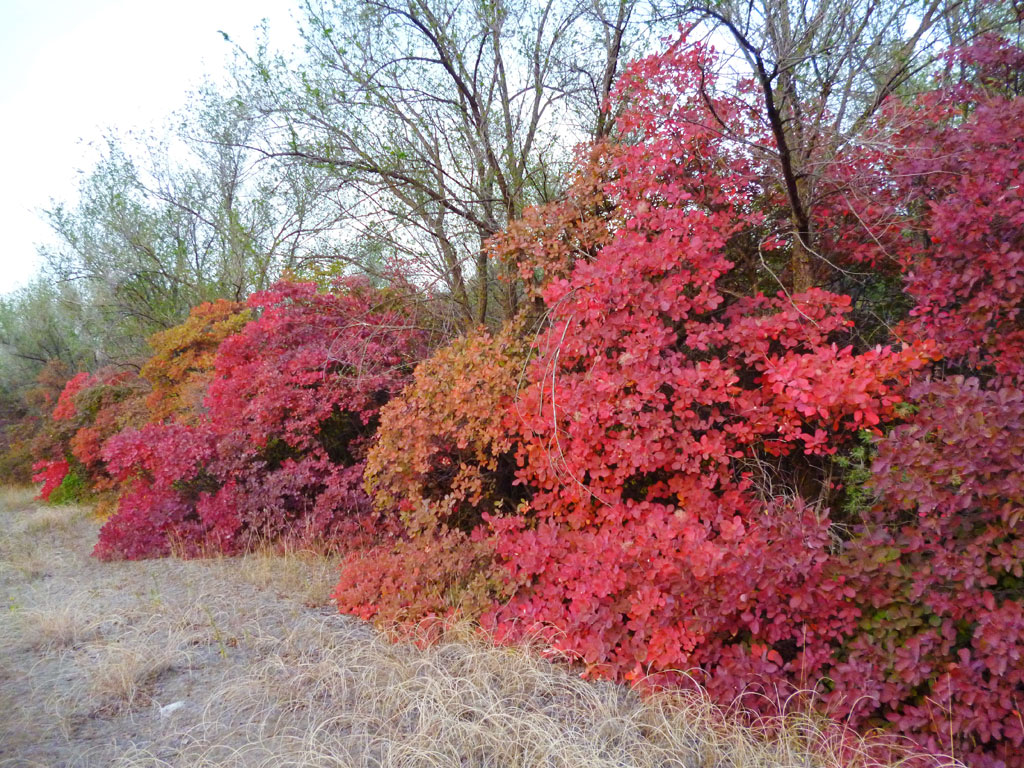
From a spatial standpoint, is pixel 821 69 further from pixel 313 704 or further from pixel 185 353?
pixel 185 353

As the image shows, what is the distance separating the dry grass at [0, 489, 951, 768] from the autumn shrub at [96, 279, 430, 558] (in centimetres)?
138

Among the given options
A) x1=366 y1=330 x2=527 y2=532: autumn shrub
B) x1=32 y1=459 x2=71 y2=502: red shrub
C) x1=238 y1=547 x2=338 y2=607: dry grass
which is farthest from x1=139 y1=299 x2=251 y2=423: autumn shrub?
x1=366 y1=330 x2=527 y2=532: autumn shrub

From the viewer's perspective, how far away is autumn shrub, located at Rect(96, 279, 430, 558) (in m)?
5.15

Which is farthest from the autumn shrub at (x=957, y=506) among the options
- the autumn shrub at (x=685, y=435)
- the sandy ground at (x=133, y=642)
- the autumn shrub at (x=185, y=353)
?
the autumn shrub at (x=185, y=353)

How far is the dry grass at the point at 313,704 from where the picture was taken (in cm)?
225

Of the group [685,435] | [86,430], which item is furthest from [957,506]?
[86,430]

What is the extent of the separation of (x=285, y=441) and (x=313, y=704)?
134 inches

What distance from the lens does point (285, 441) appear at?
5.68 metres

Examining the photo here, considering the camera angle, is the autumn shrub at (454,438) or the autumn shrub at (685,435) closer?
the autumn shrub at (685,435)

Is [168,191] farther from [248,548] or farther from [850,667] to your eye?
[850,667]

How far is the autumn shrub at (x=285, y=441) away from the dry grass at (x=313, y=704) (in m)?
1.38

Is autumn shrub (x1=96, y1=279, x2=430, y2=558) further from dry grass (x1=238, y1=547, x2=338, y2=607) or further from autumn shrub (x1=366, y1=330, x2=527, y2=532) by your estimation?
autumn shrub (x1=366, y1=330, x2=527, y2=532)

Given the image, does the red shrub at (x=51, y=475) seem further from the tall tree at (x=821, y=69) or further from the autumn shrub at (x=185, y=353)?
the tall tree at (x=821, y=69)

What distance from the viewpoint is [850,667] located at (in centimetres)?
237
